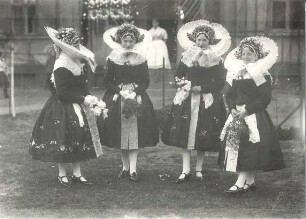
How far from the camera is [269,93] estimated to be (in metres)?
5.35

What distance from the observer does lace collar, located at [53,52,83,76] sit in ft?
18.2

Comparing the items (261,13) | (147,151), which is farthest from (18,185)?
(261,13)

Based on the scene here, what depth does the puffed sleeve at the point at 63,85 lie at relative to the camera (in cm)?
554

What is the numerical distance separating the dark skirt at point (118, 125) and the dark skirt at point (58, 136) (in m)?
0.42

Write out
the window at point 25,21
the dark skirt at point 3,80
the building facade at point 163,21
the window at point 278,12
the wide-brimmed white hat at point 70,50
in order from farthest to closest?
1. the window at point 25,21
2. the window at point 278,12
3. the building facade at point 163,21
4. the dark skirt at point 3,80
5. the wide-brimmed white hat at point 70,50

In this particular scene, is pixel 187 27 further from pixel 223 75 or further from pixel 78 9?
pixel 78 9

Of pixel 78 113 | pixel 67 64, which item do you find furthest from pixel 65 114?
pixel 67 64

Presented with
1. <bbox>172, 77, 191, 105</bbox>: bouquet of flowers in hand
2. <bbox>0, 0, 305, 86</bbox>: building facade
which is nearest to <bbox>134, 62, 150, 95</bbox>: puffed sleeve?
<bbox>172, 77, 191, 105</bbox>: bouquet of flowers in hand

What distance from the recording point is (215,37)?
604 centimetres

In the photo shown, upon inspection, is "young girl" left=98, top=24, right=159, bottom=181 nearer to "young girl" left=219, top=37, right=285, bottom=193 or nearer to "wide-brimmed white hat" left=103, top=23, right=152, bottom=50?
"wide-brimmed white hat" left=103, top=23, right=152, bottom=50

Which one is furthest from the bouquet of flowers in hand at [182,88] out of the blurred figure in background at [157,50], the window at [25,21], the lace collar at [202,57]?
the window at [25,21]

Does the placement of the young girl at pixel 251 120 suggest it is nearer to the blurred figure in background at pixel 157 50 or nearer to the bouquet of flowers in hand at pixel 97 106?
the bouquet of flowers in hand at pixel 97 106

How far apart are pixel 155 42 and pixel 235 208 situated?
1035cm

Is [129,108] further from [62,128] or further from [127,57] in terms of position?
[62,128]
